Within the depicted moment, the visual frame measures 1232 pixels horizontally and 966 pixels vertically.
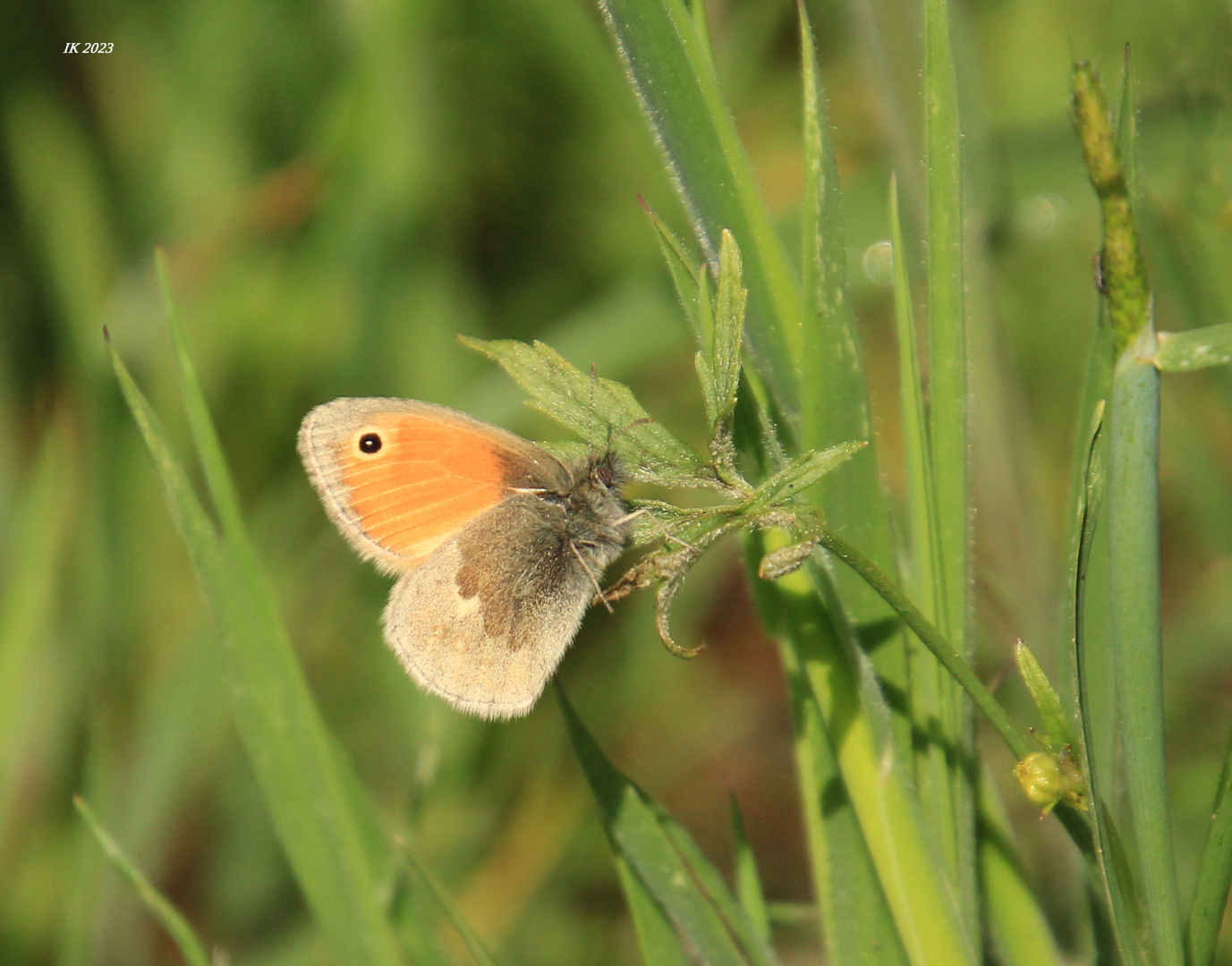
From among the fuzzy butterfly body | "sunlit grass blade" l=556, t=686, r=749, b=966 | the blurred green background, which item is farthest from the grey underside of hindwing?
the blurred green background

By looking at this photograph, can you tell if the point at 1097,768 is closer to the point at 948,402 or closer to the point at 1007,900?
the point at 1007,900

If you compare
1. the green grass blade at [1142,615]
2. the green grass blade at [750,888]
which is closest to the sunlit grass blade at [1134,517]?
the green grass blade at [1142,615]

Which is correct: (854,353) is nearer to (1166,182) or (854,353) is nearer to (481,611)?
(481,611)

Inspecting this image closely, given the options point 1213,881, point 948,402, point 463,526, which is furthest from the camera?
point 463,526

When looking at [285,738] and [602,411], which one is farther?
[285,738]

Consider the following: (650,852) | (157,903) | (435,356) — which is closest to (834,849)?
(650,852)
